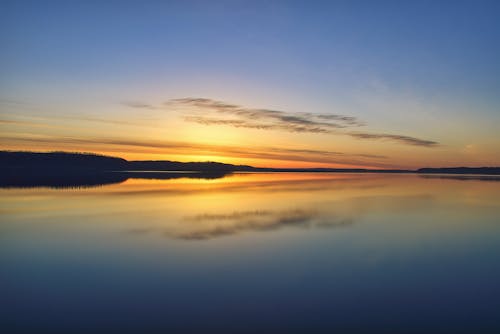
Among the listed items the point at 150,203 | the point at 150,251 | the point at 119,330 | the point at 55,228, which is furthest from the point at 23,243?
the point at 150,203

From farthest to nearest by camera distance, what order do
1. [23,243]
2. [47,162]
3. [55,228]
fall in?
[47,162] → [55,228] → [23,243]

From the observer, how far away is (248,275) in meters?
7.84

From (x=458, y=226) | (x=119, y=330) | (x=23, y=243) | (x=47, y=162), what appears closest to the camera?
(x=119, y=330)

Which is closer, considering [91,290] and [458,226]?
[91,290]

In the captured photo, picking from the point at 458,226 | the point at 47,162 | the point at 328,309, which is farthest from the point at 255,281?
the point at 47,162

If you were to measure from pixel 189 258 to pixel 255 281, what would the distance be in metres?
2.31

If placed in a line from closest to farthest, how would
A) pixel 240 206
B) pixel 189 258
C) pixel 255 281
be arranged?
1. pixel 255 281
2. pixel 189 258
3. pixel 240 206

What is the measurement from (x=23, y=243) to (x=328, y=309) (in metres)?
8.88

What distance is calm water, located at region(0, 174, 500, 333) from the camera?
18.3 ft

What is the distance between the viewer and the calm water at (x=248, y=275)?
5.57 m

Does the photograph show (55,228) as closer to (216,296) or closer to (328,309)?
(216,296)

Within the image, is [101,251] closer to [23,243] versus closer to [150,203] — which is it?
[23,243]

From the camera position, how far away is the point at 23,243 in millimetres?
10562

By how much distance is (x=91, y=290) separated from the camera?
6.77m
